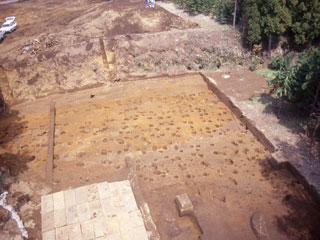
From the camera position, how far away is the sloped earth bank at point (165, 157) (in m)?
7.13

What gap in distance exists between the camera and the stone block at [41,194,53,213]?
22.6 ft

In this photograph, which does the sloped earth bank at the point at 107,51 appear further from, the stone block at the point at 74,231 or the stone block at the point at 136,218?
the stone block at the point at 136,218

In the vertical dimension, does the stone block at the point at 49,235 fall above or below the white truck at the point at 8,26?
below

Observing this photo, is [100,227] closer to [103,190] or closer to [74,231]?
[74,231]

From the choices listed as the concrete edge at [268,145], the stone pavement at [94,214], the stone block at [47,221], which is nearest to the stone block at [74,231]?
the stone pavement at [94,214]

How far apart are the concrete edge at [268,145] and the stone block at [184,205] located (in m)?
3.34

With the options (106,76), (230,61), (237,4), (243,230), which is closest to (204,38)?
(230,61)

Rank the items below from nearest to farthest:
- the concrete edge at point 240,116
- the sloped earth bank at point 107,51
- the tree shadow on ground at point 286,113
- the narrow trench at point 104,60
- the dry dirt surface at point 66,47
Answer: the concrete edge at point 240,116, the tree shadow on ground at point 286,113, the dry dirt surface at point 66,47, the sloped earth bank at point 107,51, the narrow trench at point 104,60

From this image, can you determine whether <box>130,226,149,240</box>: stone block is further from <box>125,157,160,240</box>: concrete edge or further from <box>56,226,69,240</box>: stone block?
<box>56,226,69,240</box>: stone block

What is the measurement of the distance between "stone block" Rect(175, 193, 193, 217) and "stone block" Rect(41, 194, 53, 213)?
3.37m

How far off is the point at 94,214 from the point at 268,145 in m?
6.24

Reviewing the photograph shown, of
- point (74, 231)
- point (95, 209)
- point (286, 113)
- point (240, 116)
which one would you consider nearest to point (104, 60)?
point (240, 116)

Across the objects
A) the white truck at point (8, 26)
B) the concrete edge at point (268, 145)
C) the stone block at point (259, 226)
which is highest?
the white truck at point (8, 26)

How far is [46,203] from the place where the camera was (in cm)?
707
